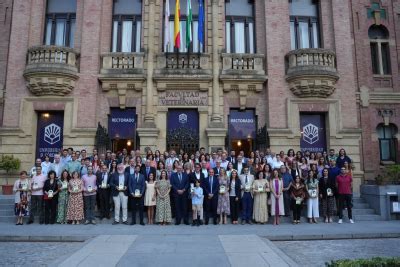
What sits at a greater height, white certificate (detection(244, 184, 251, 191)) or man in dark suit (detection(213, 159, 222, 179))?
man in dark suit (detection(213, 159, 222, 179))

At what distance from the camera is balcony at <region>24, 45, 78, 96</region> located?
16.4m

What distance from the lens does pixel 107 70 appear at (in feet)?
57.1

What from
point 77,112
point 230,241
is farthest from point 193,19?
point 230,241

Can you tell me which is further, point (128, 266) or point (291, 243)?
point (291, 243)

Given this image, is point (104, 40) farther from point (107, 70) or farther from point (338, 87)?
point (338, 87)

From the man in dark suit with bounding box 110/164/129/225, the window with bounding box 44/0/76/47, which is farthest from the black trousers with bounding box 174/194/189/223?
the window with bounding box 44/0/76/47

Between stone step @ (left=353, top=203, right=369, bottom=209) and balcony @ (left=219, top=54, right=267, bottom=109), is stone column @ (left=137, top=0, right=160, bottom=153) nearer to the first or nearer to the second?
balcony @ (left=219, top=54, right=267, bottom=109)

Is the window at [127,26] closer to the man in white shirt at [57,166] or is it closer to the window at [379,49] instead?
the man in white shirt at [57,166]

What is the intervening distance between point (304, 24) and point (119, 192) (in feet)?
44.7

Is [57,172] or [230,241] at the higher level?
[57,172]

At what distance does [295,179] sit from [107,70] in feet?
34.6

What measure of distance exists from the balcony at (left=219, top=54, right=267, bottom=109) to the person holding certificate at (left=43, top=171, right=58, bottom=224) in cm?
927

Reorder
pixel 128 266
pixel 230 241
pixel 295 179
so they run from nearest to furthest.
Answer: pixel 128 266
pixel 230 241
pixel 295 179

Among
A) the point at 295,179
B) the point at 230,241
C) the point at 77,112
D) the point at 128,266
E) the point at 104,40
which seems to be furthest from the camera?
the point at 104,40
